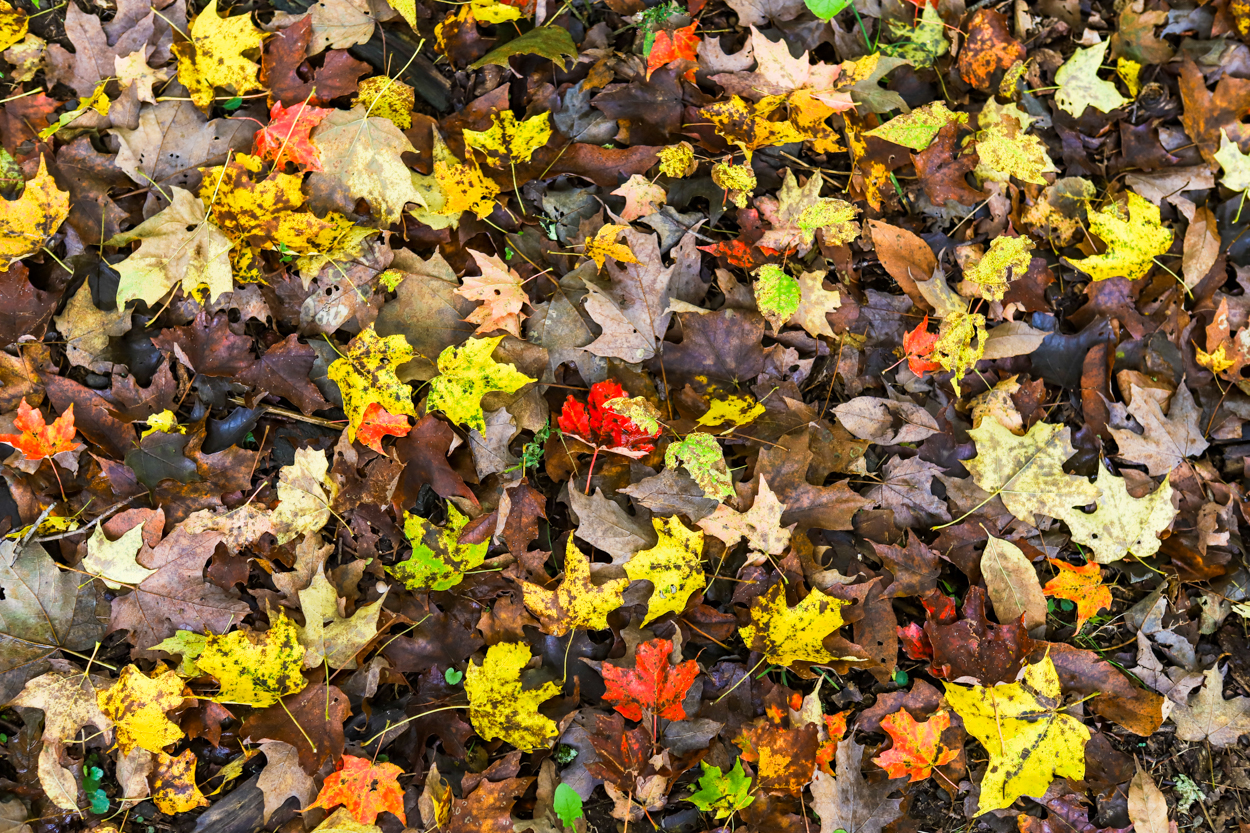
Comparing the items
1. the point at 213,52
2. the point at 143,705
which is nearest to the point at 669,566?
the point at 143,705

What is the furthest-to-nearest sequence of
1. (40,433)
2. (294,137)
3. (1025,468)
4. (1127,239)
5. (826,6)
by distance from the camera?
(1127,239)
(1025,468)
(294,137)
(40,433)
(826,6)

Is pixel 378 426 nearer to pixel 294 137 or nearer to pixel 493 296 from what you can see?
pixel 493 296

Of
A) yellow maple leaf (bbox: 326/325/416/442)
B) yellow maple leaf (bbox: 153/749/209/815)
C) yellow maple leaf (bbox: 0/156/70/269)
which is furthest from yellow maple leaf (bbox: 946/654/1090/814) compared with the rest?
yellow maple leaf (bbox: 0/156/70/269)

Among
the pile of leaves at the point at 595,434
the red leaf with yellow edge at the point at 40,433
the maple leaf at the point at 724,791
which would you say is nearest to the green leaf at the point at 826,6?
the pile of leaves at the point at 595,434

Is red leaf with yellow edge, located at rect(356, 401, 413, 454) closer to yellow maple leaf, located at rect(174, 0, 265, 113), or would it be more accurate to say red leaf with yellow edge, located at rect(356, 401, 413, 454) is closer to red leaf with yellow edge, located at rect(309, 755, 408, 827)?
red leaf with yellow edge, located at rect(309, 755, 408, 827)

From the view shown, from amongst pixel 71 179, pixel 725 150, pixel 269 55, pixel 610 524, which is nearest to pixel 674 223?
pixel 725 150
